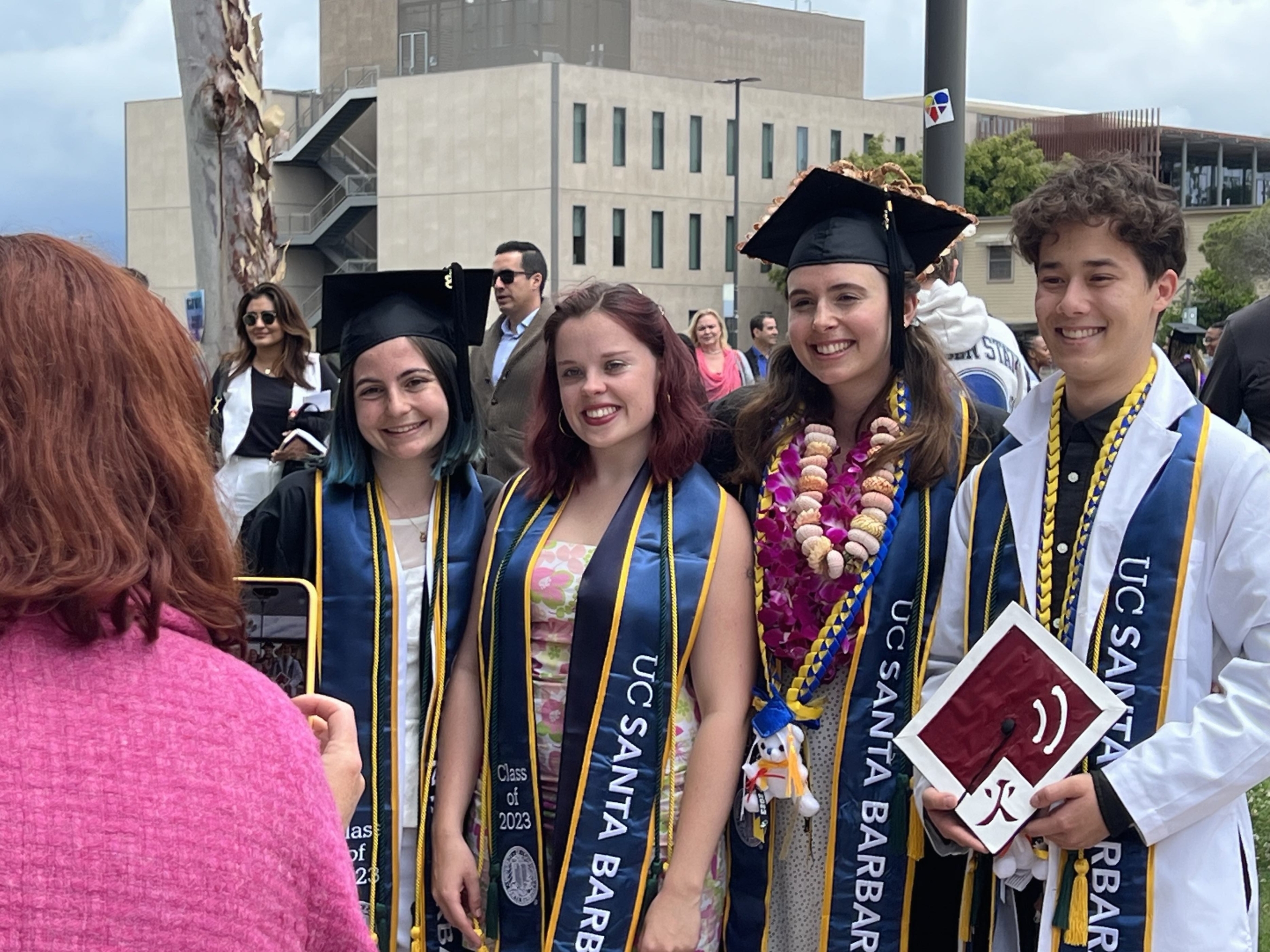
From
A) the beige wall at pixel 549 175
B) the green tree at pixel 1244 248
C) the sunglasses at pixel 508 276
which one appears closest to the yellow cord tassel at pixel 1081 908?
the sunglasses at pixel 508 276

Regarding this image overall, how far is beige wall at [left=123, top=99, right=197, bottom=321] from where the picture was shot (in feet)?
166

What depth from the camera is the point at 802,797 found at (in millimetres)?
2906

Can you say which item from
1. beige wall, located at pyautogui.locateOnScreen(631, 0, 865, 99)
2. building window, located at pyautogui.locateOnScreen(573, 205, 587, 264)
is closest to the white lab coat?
building window, located at pyautogui.locateOnScreen(573, 205, 587, 264)

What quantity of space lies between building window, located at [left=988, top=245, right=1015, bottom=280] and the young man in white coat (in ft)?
146

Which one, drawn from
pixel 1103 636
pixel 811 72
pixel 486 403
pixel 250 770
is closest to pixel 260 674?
pixel 250 770

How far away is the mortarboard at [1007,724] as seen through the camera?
2496 mm

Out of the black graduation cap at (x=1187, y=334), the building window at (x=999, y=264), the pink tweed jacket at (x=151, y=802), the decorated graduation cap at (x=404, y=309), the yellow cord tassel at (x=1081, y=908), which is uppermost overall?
the building window at (x=999, y=264)

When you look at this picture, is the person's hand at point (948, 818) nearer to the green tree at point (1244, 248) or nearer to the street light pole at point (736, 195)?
the green tree at point (1244, 248)

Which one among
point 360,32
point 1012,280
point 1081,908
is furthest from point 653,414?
point 360,32

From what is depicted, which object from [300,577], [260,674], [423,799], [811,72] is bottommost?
[423,799]

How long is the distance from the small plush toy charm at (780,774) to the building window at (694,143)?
45.3 meters

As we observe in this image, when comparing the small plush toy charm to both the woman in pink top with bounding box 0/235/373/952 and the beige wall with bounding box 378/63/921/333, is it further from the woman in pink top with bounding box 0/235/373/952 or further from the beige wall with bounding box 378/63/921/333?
the beige wall with bounding box 378/63/921/333

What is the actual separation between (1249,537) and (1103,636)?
313 mm

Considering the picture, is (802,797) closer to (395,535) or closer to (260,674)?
(395,535)
